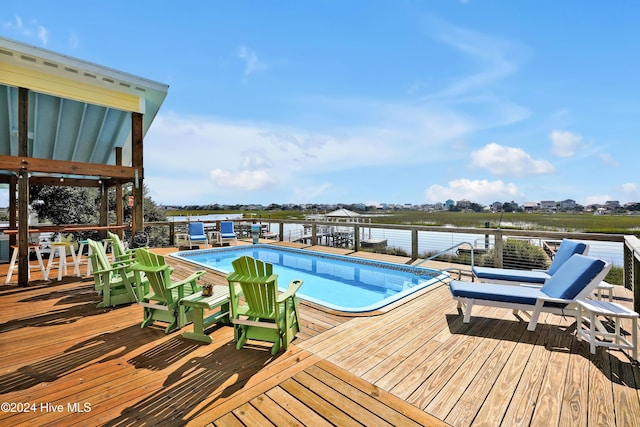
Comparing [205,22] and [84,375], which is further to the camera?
[205,22]

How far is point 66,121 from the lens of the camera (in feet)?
21.1

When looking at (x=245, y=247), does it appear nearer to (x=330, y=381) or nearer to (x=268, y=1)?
(x=268, y=1)

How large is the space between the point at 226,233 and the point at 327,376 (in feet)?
30.0

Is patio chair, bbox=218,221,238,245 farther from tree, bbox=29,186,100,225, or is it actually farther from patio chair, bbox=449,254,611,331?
patio chair, bbox=449,254,611,331

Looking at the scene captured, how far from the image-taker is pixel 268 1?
7.46 meters

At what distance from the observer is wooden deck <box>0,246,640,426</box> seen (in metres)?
1.88

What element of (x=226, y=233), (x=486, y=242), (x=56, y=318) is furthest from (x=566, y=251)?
(x=226, y=233)

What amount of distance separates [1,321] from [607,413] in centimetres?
585

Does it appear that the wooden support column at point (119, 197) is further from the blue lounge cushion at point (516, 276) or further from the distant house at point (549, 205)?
the distant house at point (549, 205)

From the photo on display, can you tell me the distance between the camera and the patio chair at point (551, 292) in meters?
2.95

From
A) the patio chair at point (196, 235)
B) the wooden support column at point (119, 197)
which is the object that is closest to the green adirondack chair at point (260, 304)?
the wooden support column at point (119, 197)

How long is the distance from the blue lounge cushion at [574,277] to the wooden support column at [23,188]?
7.59m

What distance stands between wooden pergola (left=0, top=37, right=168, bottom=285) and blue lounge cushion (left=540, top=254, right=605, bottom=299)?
279 inches

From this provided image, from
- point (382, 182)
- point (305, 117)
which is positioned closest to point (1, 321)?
point (305, 117)
